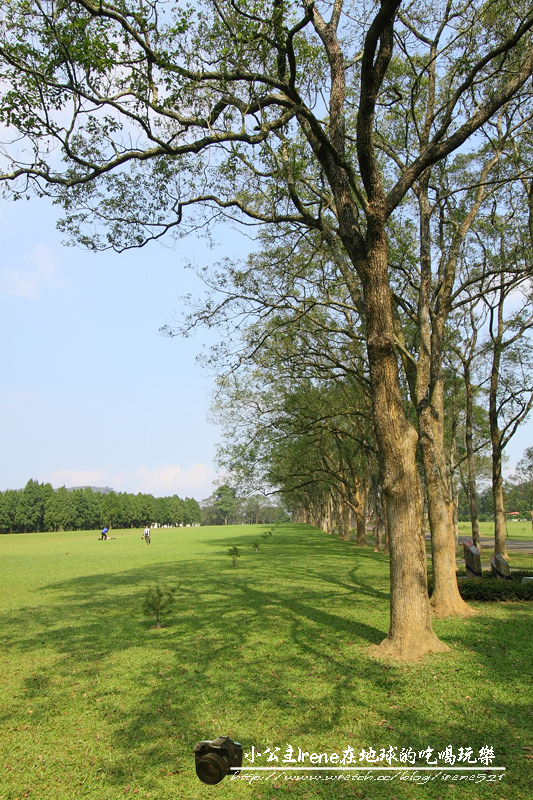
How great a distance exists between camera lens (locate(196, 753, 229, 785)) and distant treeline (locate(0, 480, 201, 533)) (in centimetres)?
9857

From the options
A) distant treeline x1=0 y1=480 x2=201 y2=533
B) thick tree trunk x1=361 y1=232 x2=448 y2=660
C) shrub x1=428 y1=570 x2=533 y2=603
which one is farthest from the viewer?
distant treeline x1=0 y1=480 x2=201 y2=533

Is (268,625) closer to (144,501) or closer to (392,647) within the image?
(392,647)

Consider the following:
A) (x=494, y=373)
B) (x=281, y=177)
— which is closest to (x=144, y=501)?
(x=494, y=373)

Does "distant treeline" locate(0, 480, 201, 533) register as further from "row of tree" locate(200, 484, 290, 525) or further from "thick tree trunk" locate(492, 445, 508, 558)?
"thick tree trunk" locate(492, 445, 508, 558)

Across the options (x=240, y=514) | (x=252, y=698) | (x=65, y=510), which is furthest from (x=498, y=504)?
(x=240, y=514)

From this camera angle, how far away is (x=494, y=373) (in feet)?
64.4

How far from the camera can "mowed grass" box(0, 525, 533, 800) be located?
4324 millimetres

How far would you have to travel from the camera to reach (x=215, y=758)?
7.41ft

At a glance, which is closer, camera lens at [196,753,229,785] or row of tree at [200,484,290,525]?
camera lens at [196,753,229,785]

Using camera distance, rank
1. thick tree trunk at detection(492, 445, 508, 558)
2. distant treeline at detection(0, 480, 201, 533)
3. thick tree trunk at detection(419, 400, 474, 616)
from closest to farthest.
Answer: thick tree trunk at detection(419, 400, 474, 616)
thick tree trunk at detection(492, 445, 508, 558)
distant treeline at detection(0, 480, 201, 533)

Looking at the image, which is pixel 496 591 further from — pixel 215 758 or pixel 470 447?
pixel 215 758

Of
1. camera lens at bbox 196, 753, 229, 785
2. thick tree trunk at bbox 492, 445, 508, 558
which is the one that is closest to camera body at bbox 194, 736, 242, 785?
camera lens at bbox 196, 753, 229, 785

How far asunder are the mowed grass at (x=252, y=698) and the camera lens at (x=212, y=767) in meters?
2.35

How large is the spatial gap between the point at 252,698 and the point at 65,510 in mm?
96220
